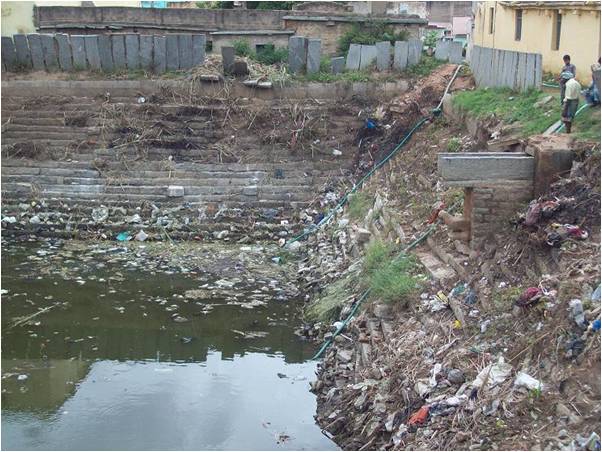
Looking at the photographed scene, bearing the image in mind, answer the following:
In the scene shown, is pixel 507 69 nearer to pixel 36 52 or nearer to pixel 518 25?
pixel 518 25

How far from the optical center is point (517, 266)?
6230 millimetres

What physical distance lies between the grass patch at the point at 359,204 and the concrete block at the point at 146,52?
5269 mm

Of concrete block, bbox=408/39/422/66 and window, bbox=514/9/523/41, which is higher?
window, bbox=514/9/523/41

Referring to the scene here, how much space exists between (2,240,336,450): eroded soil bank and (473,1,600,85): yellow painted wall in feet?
A: 16.5

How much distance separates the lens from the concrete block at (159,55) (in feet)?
47.2

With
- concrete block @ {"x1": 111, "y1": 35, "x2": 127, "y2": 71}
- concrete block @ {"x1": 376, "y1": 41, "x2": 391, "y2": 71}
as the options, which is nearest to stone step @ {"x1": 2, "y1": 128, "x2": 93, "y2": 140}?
concrete block @ {"x1": 111, "y1": 35, "x2": 127, "y2": 71}

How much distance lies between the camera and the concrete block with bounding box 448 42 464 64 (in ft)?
47.5

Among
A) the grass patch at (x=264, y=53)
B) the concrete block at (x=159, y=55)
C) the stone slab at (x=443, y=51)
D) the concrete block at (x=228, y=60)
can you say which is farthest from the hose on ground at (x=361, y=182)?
the concrete block at (x=159, y=55)

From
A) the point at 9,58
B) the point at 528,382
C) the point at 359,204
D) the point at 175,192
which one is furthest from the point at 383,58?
the point at 528,382

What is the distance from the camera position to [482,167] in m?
6.76

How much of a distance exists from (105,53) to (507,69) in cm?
771

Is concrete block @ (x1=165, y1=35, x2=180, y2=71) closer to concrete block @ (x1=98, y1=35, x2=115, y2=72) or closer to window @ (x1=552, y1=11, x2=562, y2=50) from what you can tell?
concrete block @ (x1=98, y1=35, x2=115, y2=72)

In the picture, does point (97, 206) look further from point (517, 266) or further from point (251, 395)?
point (517, 266)

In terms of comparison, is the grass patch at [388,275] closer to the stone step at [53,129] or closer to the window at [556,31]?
the window at [556,31]
